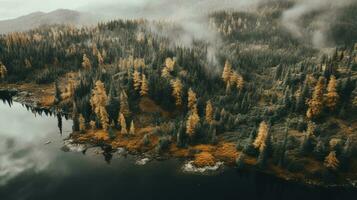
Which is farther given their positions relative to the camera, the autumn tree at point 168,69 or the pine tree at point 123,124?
the autumn tree at point 168,69

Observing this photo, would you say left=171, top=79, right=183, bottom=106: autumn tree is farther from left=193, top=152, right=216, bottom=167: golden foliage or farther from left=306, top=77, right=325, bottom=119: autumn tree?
left=306, top=77, right=325, bottom=119: autumn tree

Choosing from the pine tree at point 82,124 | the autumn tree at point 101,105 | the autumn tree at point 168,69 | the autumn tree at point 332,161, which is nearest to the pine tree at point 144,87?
the autumn tree at point 101,105

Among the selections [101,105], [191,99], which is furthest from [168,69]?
[101,105]

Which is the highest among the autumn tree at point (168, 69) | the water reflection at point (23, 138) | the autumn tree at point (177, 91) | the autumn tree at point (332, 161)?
the autumn tree at point (168, 69)

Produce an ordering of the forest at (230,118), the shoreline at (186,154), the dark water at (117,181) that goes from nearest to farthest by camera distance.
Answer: the dark water at (117,181)
the shoreline at (186,154)
the forest at (230,118)

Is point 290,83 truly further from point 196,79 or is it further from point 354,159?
point 354,159

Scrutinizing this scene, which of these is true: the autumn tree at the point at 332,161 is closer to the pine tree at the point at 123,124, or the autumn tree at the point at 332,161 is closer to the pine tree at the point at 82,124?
the pine tree at the point at 123,124

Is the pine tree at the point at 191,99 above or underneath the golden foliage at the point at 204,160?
above

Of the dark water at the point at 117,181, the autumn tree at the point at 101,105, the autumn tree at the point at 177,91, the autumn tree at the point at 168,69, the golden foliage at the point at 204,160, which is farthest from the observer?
the autumn tree at the point at 168,69

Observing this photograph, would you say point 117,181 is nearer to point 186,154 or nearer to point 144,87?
point 186,154

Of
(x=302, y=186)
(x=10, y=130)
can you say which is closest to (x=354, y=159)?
(x=302, y=186)
